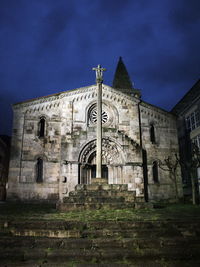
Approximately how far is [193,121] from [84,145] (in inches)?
462

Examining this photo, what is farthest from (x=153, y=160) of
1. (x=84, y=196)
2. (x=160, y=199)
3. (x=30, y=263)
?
(x=30, y=263)

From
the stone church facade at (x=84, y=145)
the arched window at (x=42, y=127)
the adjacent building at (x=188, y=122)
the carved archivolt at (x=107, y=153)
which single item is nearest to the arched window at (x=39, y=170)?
the stone church facade at (x=84, y=145)

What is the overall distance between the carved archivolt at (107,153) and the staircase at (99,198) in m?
6.08

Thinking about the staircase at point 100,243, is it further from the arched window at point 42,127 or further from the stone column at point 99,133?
the arched window at point 42,127

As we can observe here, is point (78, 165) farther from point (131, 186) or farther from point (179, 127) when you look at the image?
point (179, 127)

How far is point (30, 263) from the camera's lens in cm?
492

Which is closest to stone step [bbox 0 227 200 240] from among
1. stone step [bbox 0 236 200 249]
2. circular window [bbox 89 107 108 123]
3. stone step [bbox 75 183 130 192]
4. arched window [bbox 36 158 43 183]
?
stone step [bbox 0 236 200 249]

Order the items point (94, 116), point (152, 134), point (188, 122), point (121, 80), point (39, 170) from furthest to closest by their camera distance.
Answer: point (121, 80)
point (188, 122)
point (152, 134)
point (94, 116)
point (39, 170)

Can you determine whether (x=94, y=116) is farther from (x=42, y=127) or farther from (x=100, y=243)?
(x=100, y=243)

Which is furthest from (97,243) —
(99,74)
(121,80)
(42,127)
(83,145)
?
A: (121,80)

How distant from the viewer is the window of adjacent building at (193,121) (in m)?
22.4

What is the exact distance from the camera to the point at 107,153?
19.7m

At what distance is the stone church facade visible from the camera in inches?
746

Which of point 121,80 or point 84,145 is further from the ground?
point 121,80
